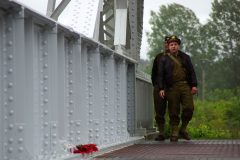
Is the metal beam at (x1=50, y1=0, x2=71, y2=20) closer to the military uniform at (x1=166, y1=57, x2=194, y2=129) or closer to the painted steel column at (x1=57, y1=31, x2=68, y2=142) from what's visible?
the military uniform at (x1=166, y1=57, x2=194, y2=129)

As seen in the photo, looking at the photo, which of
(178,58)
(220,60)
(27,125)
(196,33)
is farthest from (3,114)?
(196,33)

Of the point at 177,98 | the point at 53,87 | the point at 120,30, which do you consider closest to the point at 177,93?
the point at 177,98

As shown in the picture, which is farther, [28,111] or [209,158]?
[209,158]

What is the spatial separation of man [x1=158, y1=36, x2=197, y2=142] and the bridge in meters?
0.67

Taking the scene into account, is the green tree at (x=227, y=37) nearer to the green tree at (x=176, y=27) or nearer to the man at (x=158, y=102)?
the green tree at (x=176, y=27)

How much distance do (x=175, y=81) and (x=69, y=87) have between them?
4970mm

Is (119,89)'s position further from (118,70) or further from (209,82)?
(209,82)

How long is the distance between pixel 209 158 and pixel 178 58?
5065mm

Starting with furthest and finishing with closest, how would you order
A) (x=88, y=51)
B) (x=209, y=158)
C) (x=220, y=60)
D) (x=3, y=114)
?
(x=220, y=60)
(x=88, y=51)
(x=209, y=158)
(x=3, y=114)

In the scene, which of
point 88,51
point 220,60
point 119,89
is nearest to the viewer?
point 88,51

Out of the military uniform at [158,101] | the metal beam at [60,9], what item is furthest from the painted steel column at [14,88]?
the military uniform at [158,101]

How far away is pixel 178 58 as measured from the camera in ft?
47.0

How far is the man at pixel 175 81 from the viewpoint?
14172mm

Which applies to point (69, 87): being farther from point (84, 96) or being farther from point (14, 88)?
point (14, 88)
